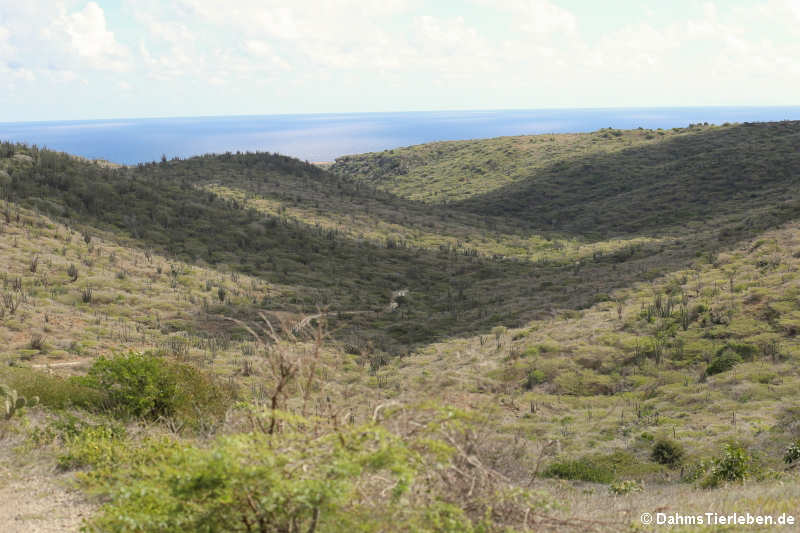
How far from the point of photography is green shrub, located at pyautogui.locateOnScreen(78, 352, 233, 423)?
9.32 metres

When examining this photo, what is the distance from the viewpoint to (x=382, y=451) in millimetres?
3998

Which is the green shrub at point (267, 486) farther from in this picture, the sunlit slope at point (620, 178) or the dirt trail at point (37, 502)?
the sunlit slope at point (620, 178)

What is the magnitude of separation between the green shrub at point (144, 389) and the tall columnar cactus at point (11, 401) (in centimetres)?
86

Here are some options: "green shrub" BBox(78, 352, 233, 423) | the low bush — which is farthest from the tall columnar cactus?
the low bush

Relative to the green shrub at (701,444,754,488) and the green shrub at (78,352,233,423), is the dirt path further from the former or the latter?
the green shrub at (701,444,754,488)

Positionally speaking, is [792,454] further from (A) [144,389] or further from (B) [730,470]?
(A) [144,389]

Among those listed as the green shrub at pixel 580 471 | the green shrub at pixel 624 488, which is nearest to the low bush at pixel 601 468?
the green shrub at pixel 580 471

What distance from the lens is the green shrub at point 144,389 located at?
9320 millimetres

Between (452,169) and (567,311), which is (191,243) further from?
(452,169)

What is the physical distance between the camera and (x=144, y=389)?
9375 mm

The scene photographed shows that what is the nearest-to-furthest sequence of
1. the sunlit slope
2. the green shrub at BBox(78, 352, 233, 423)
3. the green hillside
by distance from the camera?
the green hillside, the green shrub at BBox(78, 352, 233, 423), the sunlit slope

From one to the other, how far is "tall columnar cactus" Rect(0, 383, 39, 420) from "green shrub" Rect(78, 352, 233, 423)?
0.86m

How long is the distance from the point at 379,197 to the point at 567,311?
104ft

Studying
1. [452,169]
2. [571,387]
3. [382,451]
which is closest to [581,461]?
[571,387]
